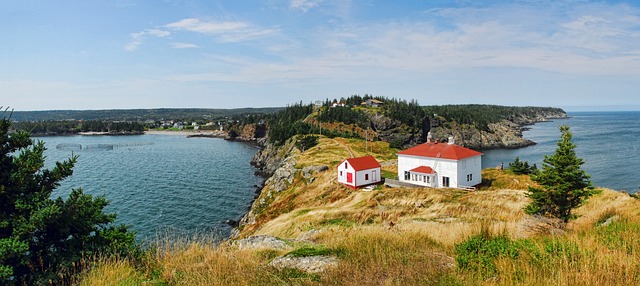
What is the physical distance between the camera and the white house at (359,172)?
151ft

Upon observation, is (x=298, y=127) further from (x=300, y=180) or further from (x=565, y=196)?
(x=565, y=196)

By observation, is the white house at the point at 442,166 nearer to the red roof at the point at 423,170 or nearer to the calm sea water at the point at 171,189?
the red roof at the point at 423,170

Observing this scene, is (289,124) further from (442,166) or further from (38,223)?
(38,223)

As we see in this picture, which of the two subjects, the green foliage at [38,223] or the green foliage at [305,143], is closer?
the green foliage at [38,223]

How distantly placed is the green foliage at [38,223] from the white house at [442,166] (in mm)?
39219

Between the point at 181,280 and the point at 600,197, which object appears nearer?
the point at 181,280

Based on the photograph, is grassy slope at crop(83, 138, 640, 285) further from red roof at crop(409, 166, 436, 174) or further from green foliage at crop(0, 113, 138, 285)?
red roof at crop(409, 166, 436, 174)

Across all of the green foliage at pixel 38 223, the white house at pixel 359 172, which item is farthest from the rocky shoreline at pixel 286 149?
the green foliage at pixel 38 223

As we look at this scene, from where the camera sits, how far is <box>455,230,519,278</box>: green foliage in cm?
679

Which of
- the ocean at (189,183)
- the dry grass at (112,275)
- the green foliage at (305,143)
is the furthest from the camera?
the green foliage at (305,143)

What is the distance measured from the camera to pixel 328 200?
44344mm

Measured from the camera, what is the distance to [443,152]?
44.9 m

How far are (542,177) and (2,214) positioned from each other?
83.3 ft

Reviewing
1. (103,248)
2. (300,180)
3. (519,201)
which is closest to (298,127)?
(300,180)
